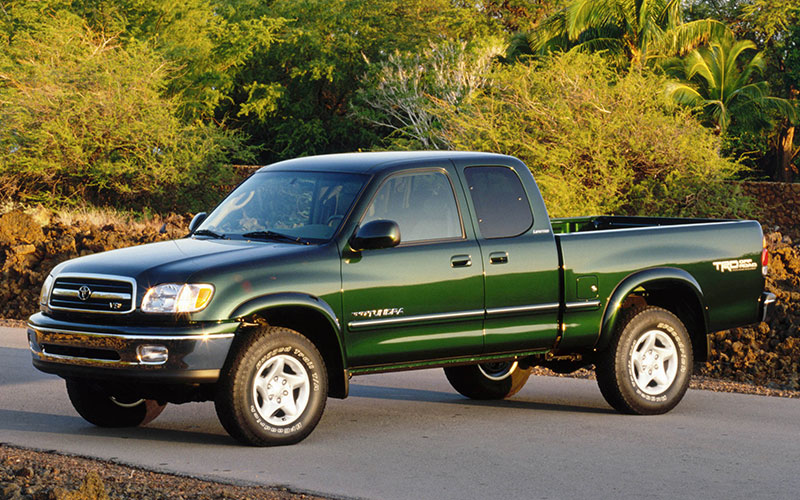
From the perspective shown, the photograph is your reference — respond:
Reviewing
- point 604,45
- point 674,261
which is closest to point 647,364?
point 674,261

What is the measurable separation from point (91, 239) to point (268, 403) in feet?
45.6

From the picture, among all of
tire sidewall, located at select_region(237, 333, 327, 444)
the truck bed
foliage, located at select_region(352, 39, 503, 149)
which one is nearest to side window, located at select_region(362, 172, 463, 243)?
tire sidewall, located at select_region(237, 333, 327, 444)

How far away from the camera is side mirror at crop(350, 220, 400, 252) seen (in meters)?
8.43

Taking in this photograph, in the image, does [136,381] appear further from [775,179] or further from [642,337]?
[775,179]

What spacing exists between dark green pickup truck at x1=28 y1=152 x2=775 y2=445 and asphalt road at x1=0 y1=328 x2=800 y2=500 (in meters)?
0.36

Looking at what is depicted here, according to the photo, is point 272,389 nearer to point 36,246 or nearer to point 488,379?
point 488,379

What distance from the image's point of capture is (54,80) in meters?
34.3

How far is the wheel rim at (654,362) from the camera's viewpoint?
995 cm

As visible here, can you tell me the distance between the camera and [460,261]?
29.5 feet

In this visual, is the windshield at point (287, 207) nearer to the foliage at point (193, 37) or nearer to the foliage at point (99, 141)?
the foliage at point (99, 141)

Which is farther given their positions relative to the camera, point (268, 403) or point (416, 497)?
point (268, 403)

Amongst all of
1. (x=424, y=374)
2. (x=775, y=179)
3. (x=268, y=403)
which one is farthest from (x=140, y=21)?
(x=268, y=403)

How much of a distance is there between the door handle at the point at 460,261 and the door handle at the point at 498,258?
193 millimetres

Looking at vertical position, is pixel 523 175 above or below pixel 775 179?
above
